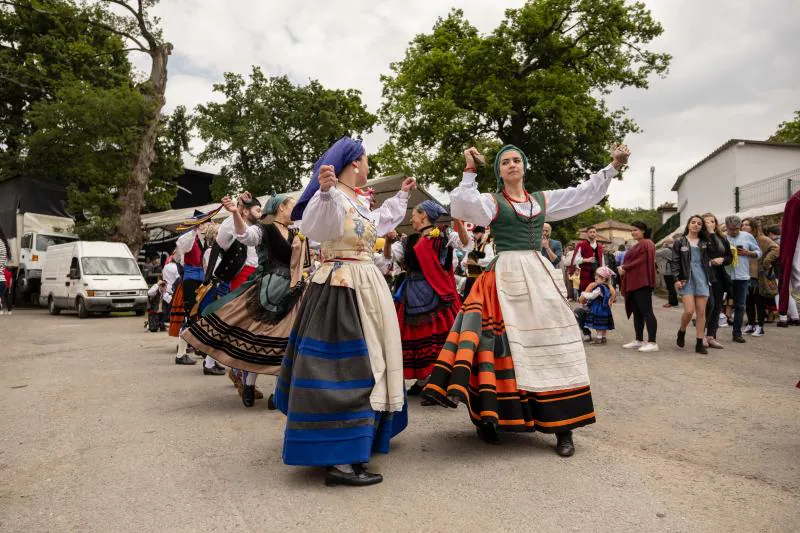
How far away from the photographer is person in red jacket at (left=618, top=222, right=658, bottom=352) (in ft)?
27.7

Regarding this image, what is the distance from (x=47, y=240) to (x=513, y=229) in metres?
21.5

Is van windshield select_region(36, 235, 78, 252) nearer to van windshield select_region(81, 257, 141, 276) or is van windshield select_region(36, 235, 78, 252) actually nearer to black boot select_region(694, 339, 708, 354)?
van windshield select_region(81, 257, 141, 276)

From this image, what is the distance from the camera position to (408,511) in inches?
118

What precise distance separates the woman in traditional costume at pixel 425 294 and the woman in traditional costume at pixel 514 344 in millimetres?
1327

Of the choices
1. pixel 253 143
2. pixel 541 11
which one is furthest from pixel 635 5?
pixel 253 143

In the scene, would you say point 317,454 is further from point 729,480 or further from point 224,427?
point 729,480

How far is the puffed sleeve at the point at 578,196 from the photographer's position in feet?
14.6

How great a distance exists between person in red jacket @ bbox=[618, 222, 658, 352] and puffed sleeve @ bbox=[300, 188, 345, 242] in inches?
237

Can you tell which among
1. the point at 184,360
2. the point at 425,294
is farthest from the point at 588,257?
the point at 184,360

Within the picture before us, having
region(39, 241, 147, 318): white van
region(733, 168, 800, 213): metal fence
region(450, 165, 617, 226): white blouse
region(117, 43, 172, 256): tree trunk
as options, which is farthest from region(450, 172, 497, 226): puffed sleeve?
region(117, 43, 172, 256): tree trunk

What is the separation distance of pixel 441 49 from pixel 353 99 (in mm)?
9457

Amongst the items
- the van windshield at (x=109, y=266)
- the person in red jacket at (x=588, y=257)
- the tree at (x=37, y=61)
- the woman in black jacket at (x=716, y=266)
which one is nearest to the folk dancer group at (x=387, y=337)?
the woman in black jacket at (x=716, y=266)

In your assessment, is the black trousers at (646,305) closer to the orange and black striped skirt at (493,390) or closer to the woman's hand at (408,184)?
the orange and black striped skirt at (493,390)

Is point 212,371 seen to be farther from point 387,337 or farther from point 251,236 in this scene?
point 387,337
